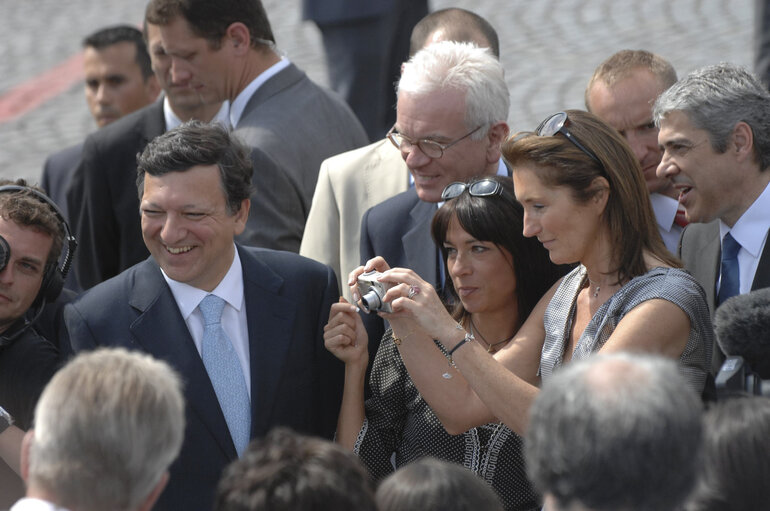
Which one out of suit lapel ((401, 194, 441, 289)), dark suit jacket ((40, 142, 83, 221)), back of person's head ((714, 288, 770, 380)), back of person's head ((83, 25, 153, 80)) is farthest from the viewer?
back of person's head ((83, 25, 153, 80))

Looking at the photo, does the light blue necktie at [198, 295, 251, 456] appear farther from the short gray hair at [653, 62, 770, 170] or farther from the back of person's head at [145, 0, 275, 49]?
the back of person's head at [145, 0, 275, 49]

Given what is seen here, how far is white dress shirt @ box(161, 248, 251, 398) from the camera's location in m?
4.07

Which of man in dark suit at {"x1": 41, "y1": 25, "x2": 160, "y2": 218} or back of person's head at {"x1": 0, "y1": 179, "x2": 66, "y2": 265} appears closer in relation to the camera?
back of person's head at {"x1": 0, "y1": 179, "x2": 66, "y2": 265}

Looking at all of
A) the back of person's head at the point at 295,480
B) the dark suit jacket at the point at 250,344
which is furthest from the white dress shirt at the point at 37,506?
the dark suit jacket at the point at 250,344

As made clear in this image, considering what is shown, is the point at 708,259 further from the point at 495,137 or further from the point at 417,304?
the point at 417,304

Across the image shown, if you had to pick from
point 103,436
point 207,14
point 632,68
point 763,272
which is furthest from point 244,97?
point 103,436

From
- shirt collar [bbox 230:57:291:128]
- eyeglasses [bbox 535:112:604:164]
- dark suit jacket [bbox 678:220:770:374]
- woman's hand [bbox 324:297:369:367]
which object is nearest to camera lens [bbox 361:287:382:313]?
woman's hand [bbox 324:297:369:367]

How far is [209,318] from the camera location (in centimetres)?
408

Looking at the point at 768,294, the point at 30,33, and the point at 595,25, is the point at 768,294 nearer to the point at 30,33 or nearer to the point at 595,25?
the point at 595,25

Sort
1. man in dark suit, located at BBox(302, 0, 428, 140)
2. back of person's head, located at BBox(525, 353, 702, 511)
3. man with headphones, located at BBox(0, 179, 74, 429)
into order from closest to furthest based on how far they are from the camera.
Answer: back of person's head, located at BBox(525, 353, 702, 511), man with headphones, located at BBox(0, 179, 74, 429), man in dark suit, located at BBox(302, 0, 428, 140)

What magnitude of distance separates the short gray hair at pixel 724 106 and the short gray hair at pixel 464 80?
0.83 meters

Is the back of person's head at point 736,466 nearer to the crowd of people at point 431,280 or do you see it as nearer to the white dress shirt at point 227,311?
the crowd of people at point 431,280

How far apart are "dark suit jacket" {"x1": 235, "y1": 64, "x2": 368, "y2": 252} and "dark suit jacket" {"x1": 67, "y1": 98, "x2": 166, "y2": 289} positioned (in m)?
0.57

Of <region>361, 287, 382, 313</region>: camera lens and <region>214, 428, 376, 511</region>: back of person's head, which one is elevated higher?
<region>214, 428, 376, 511</region>: back of person's head
